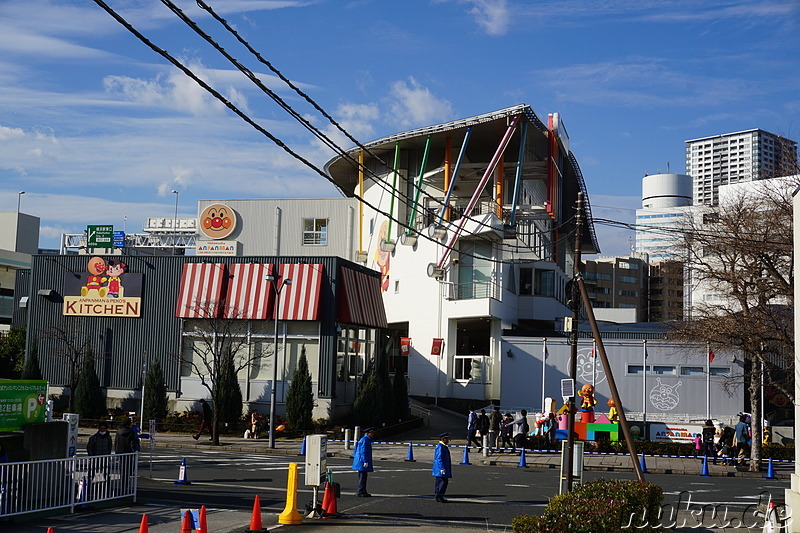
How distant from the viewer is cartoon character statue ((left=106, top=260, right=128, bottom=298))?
142 feet

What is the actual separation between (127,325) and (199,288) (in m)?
4.52

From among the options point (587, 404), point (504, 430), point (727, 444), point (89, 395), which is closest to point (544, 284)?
point (587, 404)

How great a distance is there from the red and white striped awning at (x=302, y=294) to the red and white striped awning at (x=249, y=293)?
2.56 ft

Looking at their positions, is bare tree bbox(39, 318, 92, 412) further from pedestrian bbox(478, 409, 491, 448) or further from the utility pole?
the utility pole

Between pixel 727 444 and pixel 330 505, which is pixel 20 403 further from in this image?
pixel 727 444

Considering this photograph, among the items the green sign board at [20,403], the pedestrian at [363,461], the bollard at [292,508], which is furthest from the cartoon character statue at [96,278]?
the bollard at [292,508]

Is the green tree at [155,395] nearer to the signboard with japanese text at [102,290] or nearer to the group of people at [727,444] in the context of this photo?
the signboard with japanese text at [102,290]

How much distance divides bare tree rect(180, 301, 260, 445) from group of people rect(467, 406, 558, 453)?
11.0 metres

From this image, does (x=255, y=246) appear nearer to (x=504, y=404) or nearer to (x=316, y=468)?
(x=504, y=404)

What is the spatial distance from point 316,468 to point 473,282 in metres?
34.4

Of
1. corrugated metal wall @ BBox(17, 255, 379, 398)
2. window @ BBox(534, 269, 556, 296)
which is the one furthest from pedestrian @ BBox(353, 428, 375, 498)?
window @ BBox(534, 269, 556, 296)

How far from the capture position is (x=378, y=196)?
64.2 m

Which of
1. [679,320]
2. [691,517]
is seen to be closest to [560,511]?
[691,517]

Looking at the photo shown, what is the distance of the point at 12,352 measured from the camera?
51.7m
